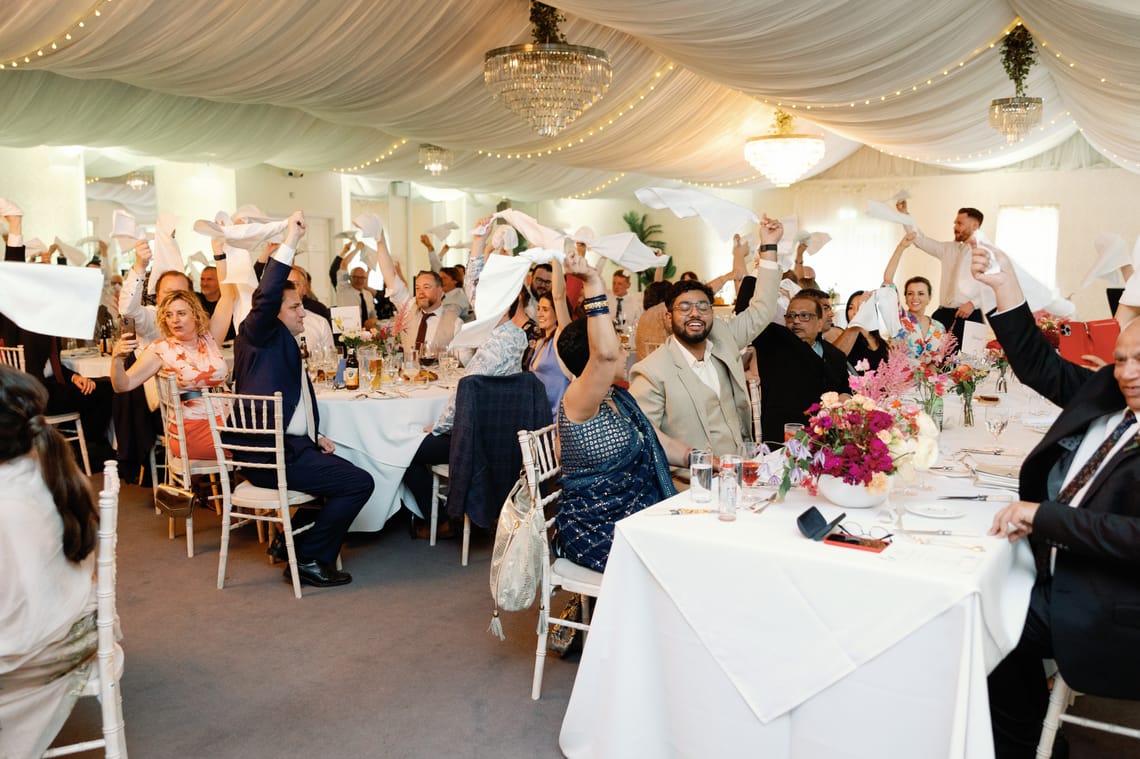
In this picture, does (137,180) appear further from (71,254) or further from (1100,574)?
(1100,574)

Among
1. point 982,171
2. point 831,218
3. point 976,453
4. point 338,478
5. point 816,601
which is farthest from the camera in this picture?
point 831,218

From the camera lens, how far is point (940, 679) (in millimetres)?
2129

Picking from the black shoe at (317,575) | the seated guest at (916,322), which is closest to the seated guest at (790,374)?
the seated guest at (916,322)

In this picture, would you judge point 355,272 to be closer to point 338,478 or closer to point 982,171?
point 338,478

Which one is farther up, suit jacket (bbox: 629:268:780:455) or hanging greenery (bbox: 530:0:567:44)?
hanging greenery (bbox: 530:0:567:44)

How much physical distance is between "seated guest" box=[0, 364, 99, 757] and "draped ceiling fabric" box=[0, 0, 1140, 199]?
11.6 feet

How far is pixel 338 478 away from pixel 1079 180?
42.6ft

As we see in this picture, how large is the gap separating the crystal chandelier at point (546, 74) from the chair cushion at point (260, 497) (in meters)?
3.32

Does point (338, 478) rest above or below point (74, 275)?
below

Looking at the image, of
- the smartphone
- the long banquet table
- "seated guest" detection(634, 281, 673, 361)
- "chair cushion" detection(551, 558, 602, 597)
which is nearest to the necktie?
"seated guest" detection(634, 281, 673, 361)

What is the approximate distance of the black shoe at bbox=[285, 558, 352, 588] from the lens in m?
4.49

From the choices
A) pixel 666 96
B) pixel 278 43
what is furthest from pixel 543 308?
pixel 666 96

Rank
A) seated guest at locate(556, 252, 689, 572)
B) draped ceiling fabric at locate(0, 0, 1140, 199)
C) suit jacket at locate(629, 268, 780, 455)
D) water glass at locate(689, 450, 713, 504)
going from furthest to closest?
draped ceiling fabric at locate(0, 0, 1140, 199) → suit jacket at locate(629, 268, 780, 455) → seated guest at locate(556, 252, 689, 572) → water glass at locate(689, 450, 713, 504)

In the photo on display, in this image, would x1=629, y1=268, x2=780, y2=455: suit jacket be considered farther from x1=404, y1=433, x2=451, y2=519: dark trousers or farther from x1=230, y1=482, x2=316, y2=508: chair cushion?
x1=230, y1=482, x2=316, y2=508: chair cushion
